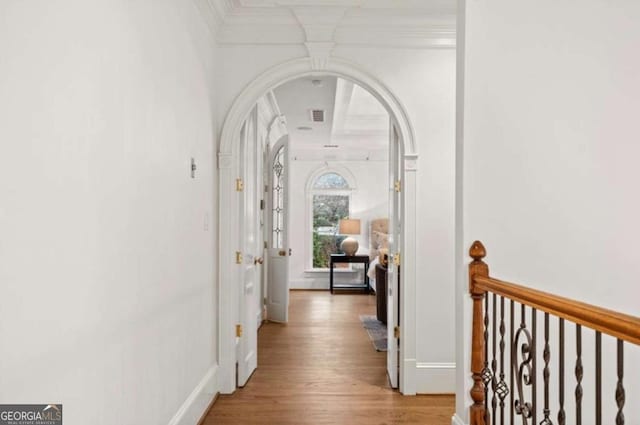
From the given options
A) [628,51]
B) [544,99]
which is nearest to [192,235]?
[544,99]

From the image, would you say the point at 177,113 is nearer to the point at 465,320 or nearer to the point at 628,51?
the point at 465,320

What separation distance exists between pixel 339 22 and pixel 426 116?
96cm

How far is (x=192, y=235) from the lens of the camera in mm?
2756

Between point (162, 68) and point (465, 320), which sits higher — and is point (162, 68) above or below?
above

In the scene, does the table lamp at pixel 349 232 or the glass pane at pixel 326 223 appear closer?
the table lamp at pixel 349 232

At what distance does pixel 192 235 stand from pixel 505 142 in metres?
1.85

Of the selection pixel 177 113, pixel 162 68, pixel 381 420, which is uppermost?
pixel 162 68

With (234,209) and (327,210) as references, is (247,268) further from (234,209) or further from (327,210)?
(327,210)

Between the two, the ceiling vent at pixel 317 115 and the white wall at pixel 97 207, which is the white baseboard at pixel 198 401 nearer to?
the white wall at pixel 97 207

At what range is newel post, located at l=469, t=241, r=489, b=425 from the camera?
2070mm

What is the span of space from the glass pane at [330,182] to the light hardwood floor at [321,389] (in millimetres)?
4304

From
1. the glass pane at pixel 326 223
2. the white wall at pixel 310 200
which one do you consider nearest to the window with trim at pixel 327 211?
the glass pane at pixel 326 223

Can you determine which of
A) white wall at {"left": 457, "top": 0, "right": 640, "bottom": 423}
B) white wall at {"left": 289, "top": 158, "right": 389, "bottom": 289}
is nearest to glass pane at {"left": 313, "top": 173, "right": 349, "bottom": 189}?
white wall at {"left": 289, "top": 158, "right": 389, "bottom": 289}

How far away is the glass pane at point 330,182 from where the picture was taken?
9367 mm
